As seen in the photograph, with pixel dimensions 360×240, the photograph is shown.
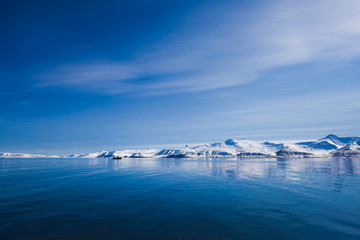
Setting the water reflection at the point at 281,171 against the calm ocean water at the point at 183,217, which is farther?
the water reflection at the point at 281,171

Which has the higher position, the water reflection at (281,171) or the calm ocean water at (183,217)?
the calm ocean water at (183,217)

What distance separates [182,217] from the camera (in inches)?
739

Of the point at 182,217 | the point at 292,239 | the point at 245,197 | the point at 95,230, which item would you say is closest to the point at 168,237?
the point at 182,217

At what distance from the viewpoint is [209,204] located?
940 inches

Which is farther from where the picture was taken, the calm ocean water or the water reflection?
the water reflection

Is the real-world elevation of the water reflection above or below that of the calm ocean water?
below

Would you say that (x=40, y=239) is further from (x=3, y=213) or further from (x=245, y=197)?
(x=245, y=197)

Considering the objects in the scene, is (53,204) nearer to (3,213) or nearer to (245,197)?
(3,213)

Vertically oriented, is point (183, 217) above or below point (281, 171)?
above

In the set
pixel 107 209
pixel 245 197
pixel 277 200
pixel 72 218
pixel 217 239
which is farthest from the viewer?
pixel 245 197

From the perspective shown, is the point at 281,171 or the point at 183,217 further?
the point at 281,171

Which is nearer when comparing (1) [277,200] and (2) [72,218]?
(2) [72,218]

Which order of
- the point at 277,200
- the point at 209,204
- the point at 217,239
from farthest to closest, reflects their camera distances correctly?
1. the point at 277,200
2. the point at 209,204
3. the point at 217,239

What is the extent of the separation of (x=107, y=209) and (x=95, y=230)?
6644 millimetres
